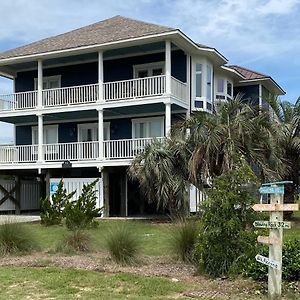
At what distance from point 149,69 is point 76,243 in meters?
15.8

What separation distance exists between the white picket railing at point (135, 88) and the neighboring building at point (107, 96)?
0.05 metres

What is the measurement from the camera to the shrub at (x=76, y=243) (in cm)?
1105

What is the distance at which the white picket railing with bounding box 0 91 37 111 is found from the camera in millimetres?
26641

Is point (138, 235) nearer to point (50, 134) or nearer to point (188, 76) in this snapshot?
point (188, 76)

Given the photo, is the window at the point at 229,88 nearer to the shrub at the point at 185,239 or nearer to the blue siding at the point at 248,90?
the blue siding at the point at 248,90

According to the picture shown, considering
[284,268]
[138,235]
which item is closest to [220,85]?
[138,235]

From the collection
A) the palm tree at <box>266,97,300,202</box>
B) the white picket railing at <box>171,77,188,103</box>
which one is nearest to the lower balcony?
the white picket railing at <box>171,77,188,103</box>

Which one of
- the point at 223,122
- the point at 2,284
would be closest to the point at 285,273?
the point at 2,284

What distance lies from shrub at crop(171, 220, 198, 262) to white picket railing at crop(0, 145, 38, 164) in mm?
→ 17897

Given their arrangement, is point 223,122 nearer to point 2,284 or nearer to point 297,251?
point 297,251

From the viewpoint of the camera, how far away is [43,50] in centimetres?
2586

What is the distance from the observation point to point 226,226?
842 cm

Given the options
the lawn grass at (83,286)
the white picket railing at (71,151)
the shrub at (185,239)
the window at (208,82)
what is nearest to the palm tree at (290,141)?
the window at (208,82)

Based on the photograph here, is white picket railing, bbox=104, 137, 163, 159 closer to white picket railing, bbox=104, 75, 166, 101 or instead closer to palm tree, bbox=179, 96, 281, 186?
white picket railing, bbox=104, 75, 166, 101
